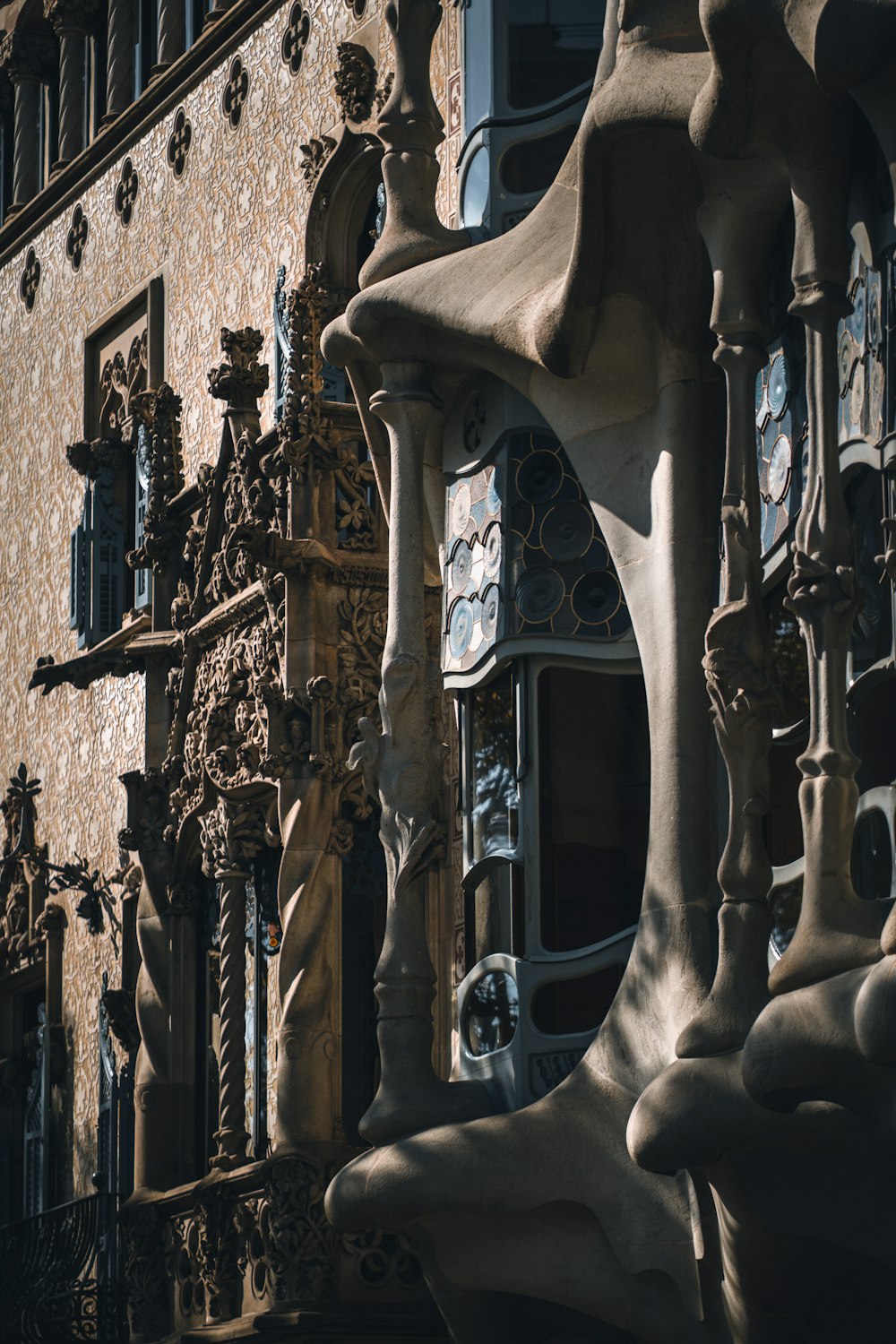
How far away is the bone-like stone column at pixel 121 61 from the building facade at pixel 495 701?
1459 mm

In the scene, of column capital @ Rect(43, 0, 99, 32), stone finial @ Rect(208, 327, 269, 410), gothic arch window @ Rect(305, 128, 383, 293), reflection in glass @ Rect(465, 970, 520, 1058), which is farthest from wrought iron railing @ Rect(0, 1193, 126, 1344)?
column capital @ Rect(43, 0, 99, 32)

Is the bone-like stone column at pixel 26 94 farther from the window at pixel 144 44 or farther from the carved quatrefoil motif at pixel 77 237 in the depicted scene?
the window at pixel 144 44

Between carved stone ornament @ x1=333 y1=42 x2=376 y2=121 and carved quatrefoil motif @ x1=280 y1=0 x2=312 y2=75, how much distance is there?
1633 millimetres

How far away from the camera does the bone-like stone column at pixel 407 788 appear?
14.1 m

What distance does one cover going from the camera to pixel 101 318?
77.4 ft

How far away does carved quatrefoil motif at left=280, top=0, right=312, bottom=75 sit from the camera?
2057 centimetres

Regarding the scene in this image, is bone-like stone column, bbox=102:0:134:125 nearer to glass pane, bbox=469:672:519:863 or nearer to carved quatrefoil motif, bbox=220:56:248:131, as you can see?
carved quatrefoil motif, bbox=220:56:248:131

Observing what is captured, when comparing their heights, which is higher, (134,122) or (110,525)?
(134,122)

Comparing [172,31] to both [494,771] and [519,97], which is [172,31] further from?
[494,771]

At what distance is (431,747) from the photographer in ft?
49.1

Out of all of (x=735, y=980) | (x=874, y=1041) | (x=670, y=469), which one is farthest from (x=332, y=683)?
(x=874, y=1041)

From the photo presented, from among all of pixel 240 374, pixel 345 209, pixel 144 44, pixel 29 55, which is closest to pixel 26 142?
pixel 29 55

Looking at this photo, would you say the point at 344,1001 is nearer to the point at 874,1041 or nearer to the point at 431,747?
the point at 431,747

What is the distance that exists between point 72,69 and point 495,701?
39.4 feet
